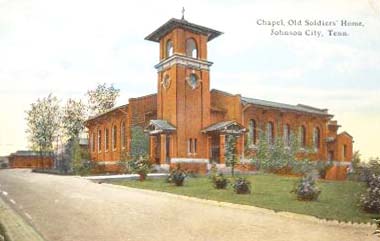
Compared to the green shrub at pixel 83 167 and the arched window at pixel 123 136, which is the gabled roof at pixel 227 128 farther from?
the green shrub at pixel 83 167

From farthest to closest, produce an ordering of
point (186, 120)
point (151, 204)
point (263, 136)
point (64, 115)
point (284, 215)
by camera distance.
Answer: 1. point (186, 120)
2. point (263, 136)
3. point (64, 115)
4. point (151, 204)
5. point (284, 215)

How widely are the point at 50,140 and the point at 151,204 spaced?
659 cm

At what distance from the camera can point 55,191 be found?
13.0 m

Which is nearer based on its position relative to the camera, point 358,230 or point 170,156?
point 358,230

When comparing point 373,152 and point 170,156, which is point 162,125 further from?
point 373,152

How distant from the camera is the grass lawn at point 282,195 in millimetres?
8547

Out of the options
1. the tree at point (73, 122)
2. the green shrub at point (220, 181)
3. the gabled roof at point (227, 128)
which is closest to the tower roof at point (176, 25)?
the tree at point (73, 122)

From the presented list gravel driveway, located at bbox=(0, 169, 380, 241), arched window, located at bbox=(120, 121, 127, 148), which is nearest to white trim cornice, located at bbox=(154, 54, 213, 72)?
gravel driveway, located at bbox=(0, 169, 380, 241)

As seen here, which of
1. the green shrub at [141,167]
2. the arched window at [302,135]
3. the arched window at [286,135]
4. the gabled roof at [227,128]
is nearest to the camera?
the arched window at [302,135]

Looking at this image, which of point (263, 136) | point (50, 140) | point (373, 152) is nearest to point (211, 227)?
point (373, 152)

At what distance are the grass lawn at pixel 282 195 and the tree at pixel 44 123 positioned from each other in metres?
2.97

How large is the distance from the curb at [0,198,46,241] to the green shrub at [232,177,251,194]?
18.4ft

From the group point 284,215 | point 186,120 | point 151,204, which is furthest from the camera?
point 186,120

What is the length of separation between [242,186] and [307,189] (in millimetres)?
2602
